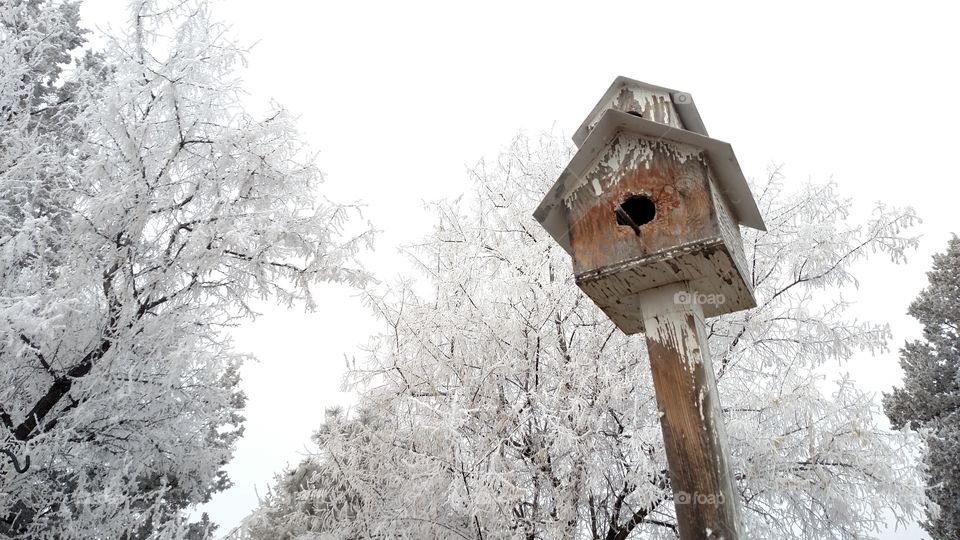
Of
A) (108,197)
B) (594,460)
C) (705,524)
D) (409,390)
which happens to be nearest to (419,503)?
(409,390)

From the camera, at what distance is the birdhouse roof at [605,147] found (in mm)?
2619

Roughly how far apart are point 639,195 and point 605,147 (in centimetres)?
36

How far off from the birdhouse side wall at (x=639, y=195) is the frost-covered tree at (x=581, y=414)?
1.78m

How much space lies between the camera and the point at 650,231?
8.18ft

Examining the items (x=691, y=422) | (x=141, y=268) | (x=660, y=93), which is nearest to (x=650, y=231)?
Result: (x=691, y=422)

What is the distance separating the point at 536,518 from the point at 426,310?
214 centimetres

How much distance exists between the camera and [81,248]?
367cm

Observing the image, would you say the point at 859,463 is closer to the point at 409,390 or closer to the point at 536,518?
the point at 536,518

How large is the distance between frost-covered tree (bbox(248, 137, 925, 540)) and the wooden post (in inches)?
72.2

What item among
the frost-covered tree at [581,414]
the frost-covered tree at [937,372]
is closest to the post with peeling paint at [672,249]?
the frost-covered tree at [581,414]

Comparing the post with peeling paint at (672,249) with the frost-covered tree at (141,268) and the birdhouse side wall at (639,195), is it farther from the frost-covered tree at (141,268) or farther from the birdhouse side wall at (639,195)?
the frost-covered tree at (141,268)

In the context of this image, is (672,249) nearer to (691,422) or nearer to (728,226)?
(728,226)

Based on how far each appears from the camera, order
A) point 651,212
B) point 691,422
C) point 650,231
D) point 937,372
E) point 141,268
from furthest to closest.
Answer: point 937,372
point 141,268
point 651,212
point 650,231
point 691,422

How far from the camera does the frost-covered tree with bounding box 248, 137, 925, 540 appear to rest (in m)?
4.17
